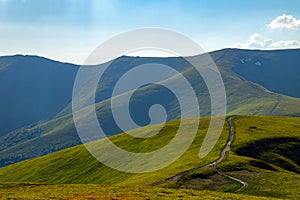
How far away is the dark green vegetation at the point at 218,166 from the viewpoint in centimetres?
6534

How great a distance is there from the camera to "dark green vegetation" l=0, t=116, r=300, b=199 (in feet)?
214

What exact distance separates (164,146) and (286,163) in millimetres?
41524

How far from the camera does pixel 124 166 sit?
→ 111062 mm

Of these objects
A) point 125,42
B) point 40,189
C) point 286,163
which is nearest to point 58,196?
point 40,189

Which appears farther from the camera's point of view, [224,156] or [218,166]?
[224,156]

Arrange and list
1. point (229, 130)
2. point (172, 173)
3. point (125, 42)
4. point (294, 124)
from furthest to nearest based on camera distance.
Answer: point (294, 124) → point (229, 130) → point (172, 173) → point (125, 42)

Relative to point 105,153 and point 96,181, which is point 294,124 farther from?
point 96,181

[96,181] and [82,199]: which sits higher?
[82,199]

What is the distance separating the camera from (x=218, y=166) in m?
78.8

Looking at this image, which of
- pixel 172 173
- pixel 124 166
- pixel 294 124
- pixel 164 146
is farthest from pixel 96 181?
pixel 294 124

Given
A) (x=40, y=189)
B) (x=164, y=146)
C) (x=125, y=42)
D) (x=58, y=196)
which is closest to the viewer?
(x=58, y=196)

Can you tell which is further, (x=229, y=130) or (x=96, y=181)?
(x=229, y=130)

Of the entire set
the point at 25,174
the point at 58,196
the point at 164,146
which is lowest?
the point at 25,174

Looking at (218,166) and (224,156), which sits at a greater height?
(218,166)
